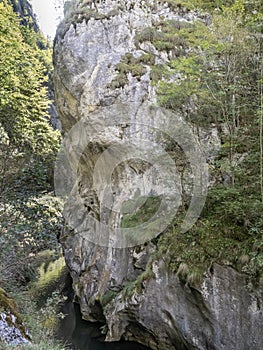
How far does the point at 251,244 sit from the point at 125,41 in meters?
9.54

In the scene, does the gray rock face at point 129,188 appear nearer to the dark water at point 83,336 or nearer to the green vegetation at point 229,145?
the dark water at point 83,336

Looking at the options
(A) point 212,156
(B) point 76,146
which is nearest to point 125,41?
(B) point 76,146

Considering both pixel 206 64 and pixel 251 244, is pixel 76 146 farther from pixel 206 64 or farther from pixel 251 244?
pixel 251 244

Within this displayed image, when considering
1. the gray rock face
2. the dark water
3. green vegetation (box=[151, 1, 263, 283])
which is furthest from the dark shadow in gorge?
green vegetation (box=[151, 1, 263, 283])

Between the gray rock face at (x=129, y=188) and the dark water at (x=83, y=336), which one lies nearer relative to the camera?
the gray rock face at (x=129, y=188)

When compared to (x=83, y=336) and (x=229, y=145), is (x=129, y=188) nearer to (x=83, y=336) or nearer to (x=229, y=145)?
(x=229, y=145)

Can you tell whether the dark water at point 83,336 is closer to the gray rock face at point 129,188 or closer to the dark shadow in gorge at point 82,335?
the dark shadow in gorge at point 82,335

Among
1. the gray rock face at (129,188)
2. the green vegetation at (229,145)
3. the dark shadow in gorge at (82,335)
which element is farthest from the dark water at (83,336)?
the green vegetation at (229,145)

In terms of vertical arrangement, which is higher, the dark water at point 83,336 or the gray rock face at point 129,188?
the gray rock face at point 129,188

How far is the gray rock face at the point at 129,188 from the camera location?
675cm

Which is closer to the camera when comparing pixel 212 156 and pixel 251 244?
pixel 251 244

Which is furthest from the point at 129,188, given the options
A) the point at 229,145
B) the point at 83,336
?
the point at 83,336

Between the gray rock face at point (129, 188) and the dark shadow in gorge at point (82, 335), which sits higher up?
the gray rock face at point (129, 188)

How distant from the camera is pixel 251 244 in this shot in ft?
21.6
